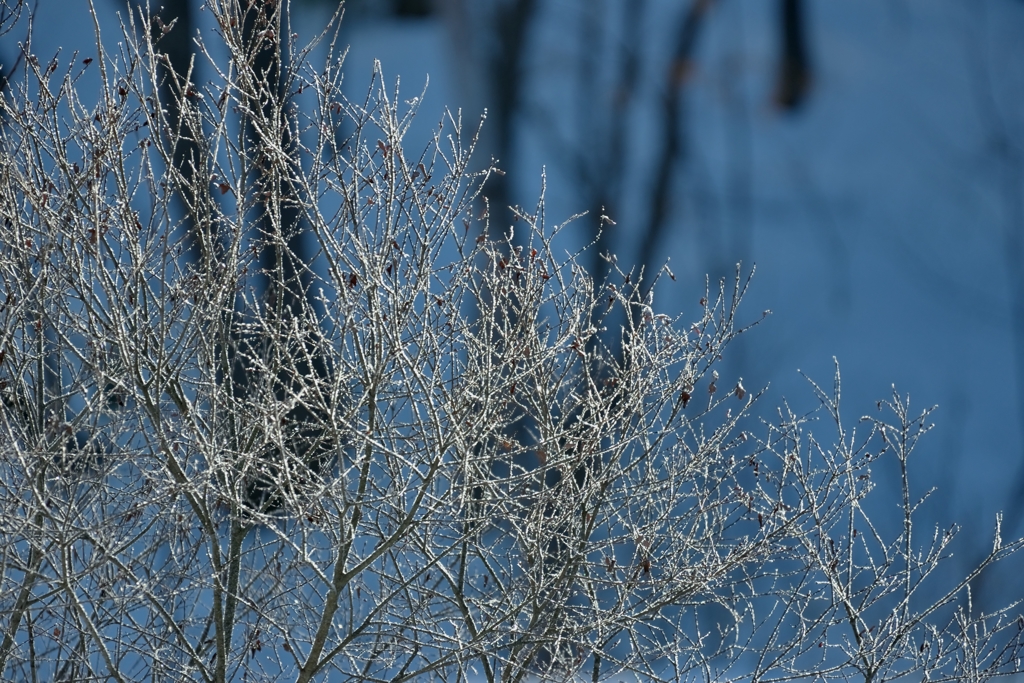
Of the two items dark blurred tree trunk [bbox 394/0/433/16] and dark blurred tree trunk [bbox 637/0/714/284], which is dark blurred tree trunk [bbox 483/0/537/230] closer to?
dark blurred tree trunk [bbox 394/0/433/16]

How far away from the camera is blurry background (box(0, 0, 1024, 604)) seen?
12891 millimetres

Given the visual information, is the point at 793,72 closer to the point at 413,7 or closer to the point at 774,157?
the point at 774,157

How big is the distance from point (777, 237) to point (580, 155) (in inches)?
102

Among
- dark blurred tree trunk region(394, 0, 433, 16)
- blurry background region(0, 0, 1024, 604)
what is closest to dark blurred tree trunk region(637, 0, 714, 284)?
blurry background region(0, 0, 1024, 604)

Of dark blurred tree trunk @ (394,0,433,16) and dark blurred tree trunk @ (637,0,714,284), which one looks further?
dark blurred tree trunk @ (637,0,714,284)

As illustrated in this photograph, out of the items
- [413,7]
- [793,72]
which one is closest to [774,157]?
[793,72]

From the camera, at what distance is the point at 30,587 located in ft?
15.7

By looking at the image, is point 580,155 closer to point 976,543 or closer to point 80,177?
point 976,543

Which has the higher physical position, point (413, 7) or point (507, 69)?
point (413, 7)

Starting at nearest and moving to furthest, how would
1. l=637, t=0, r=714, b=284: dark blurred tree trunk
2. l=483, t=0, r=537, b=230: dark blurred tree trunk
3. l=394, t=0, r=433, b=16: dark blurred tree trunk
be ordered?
1. l=394, t=0, r=433, b=16: dark blurred tree trunk
2. l=483, t=0, r=537, b=230: dark blurred tree trunk
3. l=637, t=0, r=714, b=284: dark blurred tree trunk

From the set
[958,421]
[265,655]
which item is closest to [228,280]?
[265,655]

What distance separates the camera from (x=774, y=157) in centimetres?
1334

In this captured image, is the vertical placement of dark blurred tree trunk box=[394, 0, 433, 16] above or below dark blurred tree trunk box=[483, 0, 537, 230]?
above

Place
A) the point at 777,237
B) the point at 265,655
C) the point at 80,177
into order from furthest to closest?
the point at 777,237
the point at 265,655
the point at 80,177
